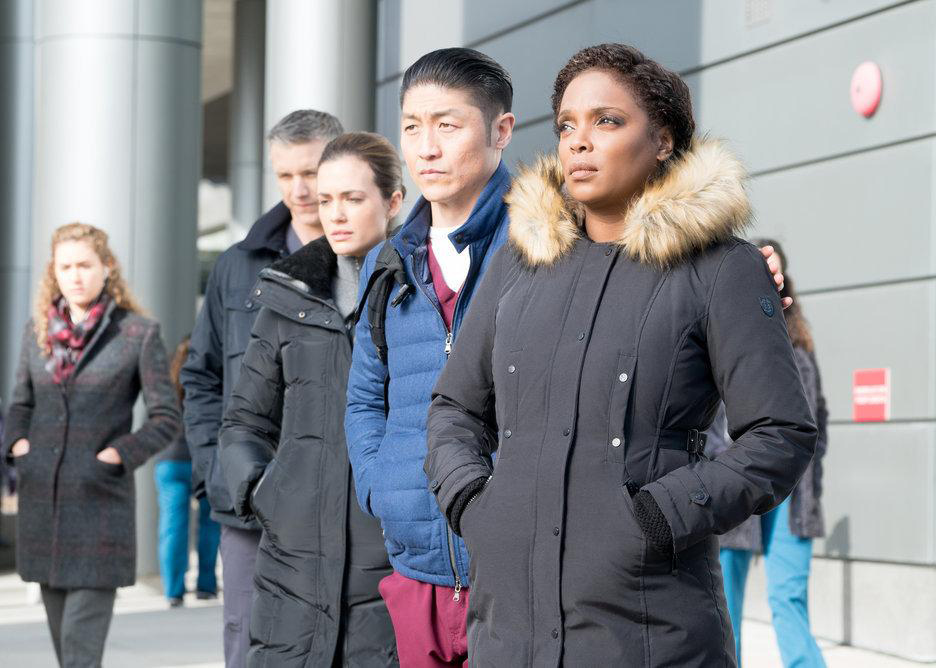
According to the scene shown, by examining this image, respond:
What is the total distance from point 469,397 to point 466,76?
953 millimetres

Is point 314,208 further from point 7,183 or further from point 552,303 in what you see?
point 7,183

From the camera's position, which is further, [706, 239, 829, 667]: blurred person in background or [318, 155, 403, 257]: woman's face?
[706, 239, 829, 667]: blurred person in background

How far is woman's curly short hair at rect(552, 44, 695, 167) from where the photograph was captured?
2914 mm

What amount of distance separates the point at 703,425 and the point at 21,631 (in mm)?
7078

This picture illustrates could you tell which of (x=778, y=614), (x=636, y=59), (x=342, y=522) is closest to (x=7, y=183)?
(x=778, y=614)

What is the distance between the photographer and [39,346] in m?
6.39

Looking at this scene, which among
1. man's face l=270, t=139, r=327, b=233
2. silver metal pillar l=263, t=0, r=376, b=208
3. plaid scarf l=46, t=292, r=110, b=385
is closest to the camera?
man's face l=270, t=139, r=327, b=233

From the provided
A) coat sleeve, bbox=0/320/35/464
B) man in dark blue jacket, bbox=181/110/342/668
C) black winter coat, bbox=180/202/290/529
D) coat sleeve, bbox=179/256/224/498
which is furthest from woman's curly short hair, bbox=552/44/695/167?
coat sleeve, bbox=0/320/35/464

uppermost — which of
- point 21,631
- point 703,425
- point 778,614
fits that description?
point 703,425

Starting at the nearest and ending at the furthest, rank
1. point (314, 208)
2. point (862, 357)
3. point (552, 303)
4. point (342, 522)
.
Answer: point (552, 303) → point (342, 522) → point (314, 208) → point (862, 357)

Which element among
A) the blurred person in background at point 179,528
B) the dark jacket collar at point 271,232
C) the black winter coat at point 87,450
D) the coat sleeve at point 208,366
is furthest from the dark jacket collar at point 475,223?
the blurred person in background at point 179,528

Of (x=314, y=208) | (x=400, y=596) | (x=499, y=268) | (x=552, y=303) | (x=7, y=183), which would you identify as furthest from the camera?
(x=7, y=183)

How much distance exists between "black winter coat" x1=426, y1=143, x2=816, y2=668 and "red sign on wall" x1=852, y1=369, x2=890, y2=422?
5.87m

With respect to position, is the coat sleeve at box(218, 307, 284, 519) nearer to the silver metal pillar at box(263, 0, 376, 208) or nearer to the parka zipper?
the parka zipper
